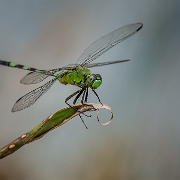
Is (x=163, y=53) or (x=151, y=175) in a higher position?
(x=163, y=53)

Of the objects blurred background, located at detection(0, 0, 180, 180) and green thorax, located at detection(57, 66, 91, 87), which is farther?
blurred background, located at detection(0, 0, 180, 180)

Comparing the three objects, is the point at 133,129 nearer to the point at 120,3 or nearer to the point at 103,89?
the point at 103,89

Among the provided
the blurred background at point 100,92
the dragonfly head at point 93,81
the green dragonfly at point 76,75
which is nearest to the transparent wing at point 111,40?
the green dragonfly at point 76,75

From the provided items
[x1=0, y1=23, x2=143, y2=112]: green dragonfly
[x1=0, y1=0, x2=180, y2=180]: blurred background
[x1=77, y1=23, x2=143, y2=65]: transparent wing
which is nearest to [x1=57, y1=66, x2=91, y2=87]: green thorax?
[x1=0, y1=23, x2=143, y2=112]: green dragonfly

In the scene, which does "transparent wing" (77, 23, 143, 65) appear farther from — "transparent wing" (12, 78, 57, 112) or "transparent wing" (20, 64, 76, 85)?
"transparent wing" (12, 78, 57, 112)

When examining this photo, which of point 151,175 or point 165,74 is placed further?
point 165,74

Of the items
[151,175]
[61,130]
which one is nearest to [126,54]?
[61,130]
